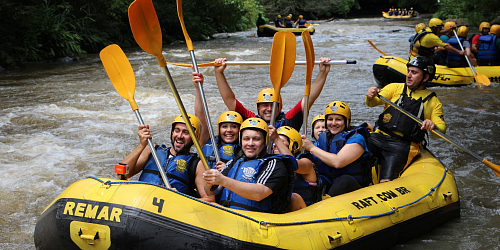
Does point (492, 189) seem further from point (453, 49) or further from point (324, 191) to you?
point (453, 49)

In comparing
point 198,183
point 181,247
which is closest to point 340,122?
point 198,183

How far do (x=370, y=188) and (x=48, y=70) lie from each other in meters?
11.2

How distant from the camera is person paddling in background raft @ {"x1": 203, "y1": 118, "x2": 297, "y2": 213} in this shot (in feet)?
8.80

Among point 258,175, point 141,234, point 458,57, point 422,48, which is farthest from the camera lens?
point 458,57

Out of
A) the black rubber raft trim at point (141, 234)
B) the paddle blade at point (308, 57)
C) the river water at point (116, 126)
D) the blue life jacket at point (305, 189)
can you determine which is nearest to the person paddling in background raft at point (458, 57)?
the river water at point (116, 126)

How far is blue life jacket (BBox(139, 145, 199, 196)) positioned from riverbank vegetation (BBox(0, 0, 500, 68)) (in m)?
10.9

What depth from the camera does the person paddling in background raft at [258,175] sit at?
8.80ft

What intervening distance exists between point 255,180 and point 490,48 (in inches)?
333

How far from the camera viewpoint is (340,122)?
12.1 ft

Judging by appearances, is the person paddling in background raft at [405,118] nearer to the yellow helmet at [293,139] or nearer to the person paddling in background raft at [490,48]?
the yellow helmet at [293,139]

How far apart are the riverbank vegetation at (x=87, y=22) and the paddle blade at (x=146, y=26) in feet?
35.9

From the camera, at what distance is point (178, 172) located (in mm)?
3209

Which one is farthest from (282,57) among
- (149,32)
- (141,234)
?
(141,234)

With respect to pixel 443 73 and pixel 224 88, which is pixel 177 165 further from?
pixel 443 73
